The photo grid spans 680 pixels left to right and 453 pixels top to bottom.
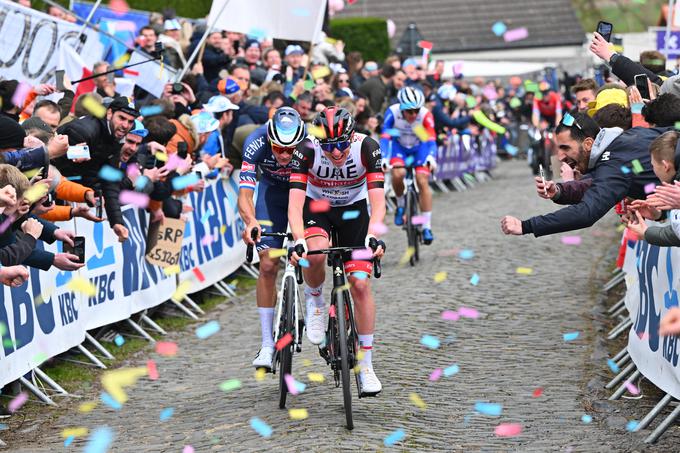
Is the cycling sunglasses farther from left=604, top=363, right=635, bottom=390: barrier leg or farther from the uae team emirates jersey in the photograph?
left=604, top=363, right=635, bottom=390: barrier leg

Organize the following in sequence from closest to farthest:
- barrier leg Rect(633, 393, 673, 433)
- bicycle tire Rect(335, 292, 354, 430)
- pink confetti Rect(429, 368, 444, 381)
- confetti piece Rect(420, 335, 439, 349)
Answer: bicycle tire Rect(335, 292, 354, 430), barrier leg Rect(633, 393, 673, 433), pink confetti Rect(429, 368, 444, 381), confetti piece Rect(420, 335, 439, 349)

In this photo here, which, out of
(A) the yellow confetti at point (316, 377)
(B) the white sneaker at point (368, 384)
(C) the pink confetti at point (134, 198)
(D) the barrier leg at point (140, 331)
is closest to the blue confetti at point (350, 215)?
(B) the white sneaker at point (368, 384)

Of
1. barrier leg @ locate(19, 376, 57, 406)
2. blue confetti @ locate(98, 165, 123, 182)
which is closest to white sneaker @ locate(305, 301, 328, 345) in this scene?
barrier leg @ locate(19, 376, 57, 406)

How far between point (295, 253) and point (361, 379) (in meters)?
1.01

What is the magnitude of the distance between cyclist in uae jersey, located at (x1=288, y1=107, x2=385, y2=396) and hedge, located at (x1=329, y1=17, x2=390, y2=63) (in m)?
35.6

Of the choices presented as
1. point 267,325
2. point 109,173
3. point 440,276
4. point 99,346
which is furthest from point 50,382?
point 440,276

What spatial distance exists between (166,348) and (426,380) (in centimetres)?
314

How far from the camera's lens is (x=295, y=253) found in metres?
8.31

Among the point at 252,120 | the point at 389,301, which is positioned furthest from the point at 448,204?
the point at 389,301

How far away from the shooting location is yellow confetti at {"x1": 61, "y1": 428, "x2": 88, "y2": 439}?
28.2 feet

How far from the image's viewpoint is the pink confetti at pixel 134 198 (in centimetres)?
1175

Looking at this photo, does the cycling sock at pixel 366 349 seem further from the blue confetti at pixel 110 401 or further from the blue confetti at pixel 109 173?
the blue confetti at pixel 109 173

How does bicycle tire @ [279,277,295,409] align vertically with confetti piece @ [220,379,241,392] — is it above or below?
above

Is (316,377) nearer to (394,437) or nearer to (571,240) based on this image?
(394,437)
